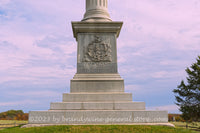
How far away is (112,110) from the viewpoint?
896cm

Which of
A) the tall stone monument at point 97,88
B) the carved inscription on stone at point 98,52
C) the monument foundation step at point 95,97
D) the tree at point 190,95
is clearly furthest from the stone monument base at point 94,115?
the tree at point 190,95

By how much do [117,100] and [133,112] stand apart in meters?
1.41

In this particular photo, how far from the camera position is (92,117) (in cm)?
870

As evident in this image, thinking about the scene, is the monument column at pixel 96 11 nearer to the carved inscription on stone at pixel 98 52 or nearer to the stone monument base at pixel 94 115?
the carved inscription on stone at pixel 98 52

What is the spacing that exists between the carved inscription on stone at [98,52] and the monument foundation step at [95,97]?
2.28 metres

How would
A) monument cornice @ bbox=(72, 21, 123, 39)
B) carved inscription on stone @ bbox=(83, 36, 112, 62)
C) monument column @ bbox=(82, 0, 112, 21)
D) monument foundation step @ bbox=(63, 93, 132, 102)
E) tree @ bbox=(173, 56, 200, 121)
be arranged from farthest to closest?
1. tree @ bbox=(173, 56, 200, 121)
2. monument column @ bbox=(82, 0, 112, 21)
3. monument cornice @ bbox=(72, 21, 123, 39)
4. carved inscription on stone @ bbox=(83, 36, 112, 62)
5. monument foundation step @ bbox=(63, 93, 132, 102)

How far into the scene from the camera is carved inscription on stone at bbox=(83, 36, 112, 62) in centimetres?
1128

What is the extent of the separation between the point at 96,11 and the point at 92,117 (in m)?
7.09

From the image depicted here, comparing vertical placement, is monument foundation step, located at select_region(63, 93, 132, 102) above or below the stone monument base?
above

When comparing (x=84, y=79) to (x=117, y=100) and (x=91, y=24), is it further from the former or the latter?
(x=91, y=24)

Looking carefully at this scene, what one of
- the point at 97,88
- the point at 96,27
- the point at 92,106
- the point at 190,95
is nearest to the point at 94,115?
the point at 92,106

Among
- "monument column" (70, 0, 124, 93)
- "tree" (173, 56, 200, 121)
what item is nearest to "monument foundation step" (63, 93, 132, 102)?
"monument column" (70, 0, 124, 93)

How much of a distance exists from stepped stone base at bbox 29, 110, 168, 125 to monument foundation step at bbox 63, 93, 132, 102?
49.2 inches

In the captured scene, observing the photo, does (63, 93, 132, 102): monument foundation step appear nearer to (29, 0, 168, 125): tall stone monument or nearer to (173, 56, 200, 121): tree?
(29, 0, 168, 125): tall stone monument
